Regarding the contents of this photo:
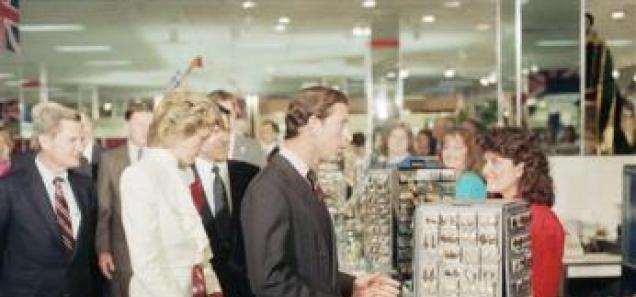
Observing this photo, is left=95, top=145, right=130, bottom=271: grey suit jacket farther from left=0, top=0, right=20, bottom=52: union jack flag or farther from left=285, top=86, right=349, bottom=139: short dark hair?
left=285, top=86, right=349, bottom=139: short dark hair

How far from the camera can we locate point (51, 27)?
41.0 ft

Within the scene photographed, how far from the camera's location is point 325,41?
1391 cm

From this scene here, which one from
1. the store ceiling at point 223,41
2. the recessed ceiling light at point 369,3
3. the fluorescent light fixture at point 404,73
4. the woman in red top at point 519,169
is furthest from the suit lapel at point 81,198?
the fluorescent light fixture at point 404,73

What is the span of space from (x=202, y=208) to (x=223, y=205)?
16 centimetres

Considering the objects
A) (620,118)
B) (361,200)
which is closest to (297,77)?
(620,118)

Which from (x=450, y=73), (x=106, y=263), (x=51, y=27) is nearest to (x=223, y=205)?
(x=106, y=263)

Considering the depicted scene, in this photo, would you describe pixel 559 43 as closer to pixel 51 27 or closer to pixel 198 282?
pixel 198 282

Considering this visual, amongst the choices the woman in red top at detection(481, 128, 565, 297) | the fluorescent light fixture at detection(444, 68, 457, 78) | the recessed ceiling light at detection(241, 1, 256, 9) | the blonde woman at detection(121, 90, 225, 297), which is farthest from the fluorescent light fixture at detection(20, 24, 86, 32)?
the woman in red top at detection(481, 128, 565, 297)

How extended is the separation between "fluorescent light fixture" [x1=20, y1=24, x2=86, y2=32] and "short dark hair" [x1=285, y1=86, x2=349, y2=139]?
33.7ft

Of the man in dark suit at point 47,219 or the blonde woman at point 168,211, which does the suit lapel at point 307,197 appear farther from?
the man in dark suit at point 47,219

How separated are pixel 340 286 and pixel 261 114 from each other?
10637 mm

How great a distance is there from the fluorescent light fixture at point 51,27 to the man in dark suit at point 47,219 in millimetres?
8470

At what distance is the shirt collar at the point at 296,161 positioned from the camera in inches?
106

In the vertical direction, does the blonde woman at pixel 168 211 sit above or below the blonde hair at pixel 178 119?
below
